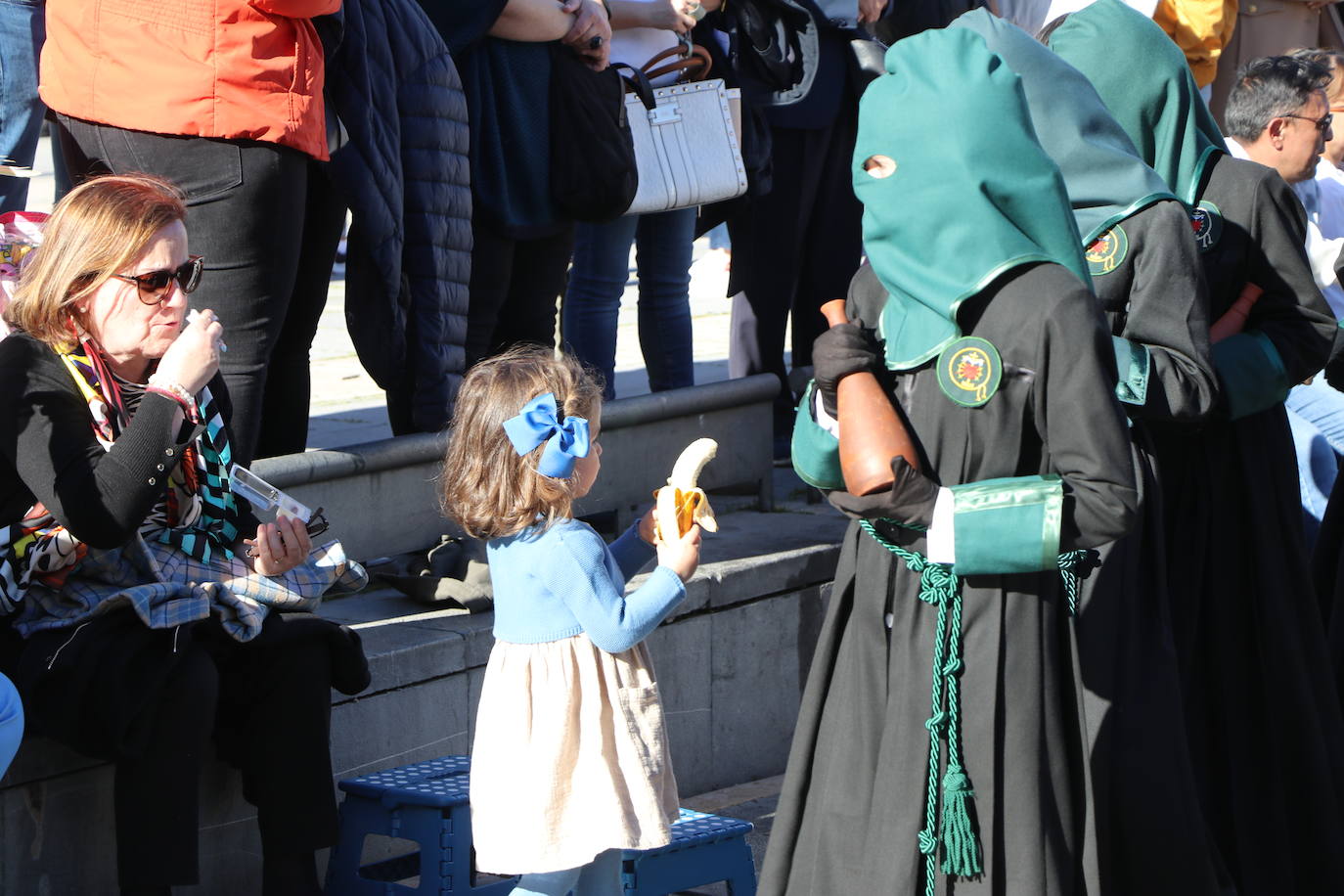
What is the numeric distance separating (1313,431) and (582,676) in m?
3.21

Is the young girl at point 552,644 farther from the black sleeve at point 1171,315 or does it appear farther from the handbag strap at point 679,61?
the handbag strap at point 679,61

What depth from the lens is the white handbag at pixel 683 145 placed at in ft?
17.9

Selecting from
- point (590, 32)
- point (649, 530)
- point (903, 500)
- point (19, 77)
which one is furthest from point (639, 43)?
point (903, 500)

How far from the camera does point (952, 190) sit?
296 cm

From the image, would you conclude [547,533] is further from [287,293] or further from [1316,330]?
[1316,330]

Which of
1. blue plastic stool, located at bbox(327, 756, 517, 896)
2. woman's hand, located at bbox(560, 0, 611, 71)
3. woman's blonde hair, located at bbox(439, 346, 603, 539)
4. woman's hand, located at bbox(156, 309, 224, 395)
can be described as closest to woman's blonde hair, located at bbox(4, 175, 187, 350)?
woman's hand, located at bbox(156, 309, 224, 395)

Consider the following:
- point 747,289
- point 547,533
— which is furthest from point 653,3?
point 547,533

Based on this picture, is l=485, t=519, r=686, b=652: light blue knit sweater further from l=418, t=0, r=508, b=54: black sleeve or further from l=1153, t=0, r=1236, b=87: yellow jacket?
l=1153, t=0, r=1236, b=87: yellow jacket

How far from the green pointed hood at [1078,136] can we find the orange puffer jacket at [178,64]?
1556 millimetres

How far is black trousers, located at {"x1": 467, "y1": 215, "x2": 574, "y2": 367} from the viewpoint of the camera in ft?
16.7

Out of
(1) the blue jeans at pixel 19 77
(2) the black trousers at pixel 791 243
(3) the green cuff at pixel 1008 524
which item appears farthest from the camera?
(2) the black trousers at pixel 791 243

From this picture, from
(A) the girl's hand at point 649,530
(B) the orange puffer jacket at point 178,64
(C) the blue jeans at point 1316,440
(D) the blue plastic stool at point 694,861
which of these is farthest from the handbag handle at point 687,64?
(D) the blue plastic stool at point 694,861

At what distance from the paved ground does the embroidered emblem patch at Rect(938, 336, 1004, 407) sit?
3.56m

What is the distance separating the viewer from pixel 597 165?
16.6 feet
